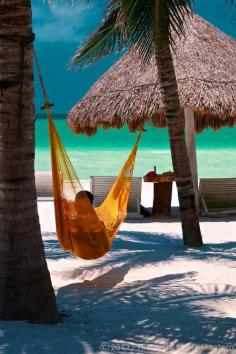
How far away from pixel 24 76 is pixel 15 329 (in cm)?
103

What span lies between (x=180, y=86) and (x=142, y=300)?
366cm

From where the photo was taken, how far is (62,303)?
3533 millimetres

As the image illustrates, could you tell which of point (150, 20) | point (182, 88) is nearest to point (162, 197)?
point (182, 88)

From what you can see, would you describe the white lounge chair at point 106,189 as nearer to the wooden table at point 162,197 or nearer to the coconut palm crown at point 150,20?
the wooden table at point 162,197

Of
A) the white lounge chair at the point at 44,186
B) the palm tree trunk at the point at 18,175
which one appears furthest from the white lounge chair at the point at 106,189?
the palm tree trunk at the point at 18,175

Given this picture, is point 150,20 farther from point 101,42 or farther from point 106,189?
point 106,189

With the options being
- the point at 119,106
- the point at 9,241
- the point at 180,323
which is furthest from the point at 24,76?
the point at 119,106

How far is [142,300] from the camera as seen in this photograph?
3572 millimetres

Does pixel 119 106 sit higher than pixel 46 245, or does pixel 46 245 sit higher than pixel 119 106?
pixel 119 106

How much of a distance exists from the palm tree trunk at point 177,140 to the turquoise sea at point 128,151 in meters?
12.7

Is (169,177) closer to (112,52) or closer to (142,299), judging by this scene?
(112,52)

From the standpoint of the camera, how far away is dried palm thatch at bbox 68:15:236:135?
6922mm

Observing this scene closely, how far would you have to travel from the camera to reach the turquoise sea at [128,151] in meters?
20.1

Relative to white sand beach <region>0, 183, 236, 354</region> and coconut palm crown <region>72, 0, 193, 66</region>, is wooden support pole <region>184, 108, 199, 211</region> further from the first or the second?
coconut palm crown <region>72, 0, 193, 66</region>
